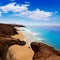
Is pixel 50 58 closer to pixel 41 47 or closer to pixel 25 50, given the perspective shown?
pixel 41 47

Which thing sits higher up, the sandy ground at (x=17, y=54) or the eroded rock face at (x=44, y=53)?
the eroded rock face at (x=44, y=53)

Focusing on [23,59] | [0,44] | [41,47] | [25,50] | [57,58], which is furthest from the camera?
[25,50]

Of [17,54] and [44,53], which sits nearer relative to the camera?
[44,53]

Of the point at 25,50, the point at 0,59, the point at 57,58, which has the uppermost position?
the point at 57,58

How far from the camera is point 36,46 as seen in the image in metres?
5.00

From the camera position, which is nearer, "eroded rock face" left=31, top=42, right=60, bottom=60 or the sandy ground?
"eroded rock face" left=31, top=42, right=60, bottom=60

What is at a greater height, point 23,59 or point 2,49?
point 2,49

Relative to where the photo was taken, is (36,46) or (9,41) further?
(9,41)

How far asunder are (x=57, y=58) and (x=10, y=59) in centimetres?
219

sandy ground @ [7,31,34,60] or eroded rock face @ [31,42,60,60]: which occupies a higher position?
eroded rock face @ [31,42,60,60]

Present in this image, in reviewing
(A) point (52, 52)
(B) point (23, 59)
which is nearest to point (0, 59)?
(A) point (52, 52)

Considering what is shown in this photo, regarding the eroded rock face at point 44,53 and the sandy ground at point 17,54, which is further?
the sandy ground at point 17,54

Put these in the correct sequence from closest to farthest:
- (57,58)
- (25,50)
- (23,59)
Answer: (57,58) → (23,59) → (25,50)

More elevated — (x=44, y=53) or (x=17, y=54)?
(x=44, y=53)
